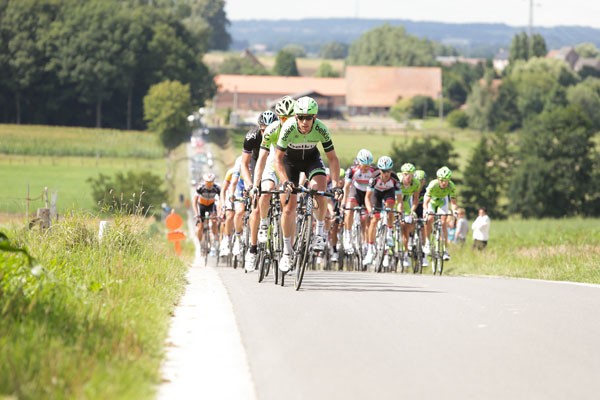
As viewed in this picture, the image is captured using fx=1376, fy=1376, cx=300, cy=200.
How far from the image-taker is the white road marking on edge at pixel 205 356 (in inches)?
311

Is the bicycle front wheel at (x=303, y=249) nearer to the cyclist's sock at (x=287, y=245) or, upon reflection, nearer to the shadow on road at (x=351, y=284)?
the cyclist's sock at (x=287, y=245)

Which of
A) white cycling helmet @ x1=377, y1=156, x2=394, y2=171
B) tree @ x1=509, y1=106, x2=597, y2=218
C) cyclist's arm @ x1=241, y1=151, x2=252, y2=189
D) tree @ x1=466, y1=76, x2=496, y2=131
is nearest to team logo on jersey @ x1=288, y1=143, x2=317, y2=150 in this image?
cyclist's arm @ x1=241, y1=151, x2=252, y2=189

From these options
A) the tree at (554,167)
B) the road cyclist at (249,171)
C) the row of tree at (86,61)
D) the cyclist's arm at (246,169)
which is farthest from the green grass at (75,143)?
the cyclist's arm at (246,169)

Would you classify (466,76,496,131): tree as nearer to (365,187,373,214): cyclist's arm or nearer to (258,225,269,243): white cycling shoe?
(365,187,373,214): cyclist's arm

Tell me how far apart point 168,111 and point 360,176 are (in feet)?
331

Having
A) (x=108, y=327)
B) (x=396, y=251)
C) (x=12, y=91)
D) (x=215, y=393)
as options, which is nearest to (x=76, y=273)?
(x=108, y=327)

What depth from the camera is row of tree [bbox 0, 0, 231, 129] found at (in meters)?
126

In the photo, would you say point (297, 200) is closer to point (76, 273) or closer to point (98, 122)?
point (76, 273)

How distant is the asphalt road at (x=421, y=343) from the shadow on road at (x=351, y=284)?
40 centimetres

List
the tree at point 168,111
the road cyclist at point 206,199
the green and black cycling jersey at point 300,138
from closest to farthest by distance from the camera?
the green and black cycling jersey at point 300,138, the road cyclist at point 206,199, the tree at point 168,111

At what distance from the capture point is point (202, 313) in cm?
1179

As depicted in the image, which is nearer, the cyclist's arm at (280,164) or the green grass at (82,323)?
the green grass at (82,323)

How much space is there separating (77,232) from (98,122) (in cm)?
11884

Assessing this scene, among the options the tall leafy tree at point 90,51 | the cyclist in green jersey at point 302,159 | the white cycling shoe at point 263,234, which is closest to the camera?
the cyclist in green jersey at point 302,159
